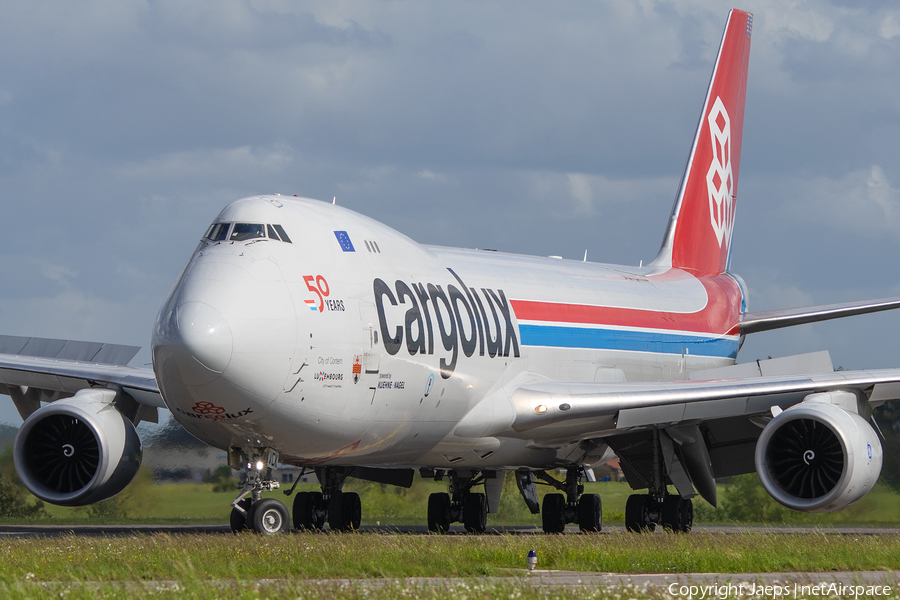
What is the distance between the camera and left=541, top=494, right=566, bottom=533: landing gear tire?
21.5 metres

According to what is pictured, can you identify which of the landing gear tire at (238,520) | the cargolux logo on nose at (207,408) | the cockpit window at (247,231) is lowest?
the landing gear tire at (238,520)

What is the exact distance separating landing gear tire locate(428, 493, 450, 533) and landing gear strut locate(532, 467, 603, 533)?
5.76 ft

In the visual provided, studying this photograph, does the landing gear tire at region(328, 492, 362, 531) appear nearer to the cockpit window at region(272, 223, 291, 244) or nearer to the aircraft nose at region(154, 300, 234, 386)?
the cockpit window at region(272, 223, 291, 244)

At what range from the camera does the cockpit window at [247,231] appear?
47.5ft

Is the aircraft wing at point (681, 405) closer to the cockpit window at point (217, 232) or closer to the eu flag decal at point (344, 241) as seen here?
the eu flag decal at point (344, 241)

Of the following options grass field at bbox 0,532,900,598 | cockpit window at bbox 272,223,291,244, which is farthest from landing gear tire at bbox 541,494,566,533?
cockpit window at bbox 272,223,291,244

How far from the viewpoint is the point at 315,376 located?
46.2 ft

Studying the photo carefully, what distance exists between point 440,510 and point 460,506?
40 centimetres

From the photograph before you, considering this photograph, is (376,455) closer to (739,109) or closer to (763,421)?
(763,421)

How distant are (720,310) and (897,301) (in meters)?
3.87

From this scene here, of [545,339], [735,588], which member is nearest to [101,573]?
[735,588]

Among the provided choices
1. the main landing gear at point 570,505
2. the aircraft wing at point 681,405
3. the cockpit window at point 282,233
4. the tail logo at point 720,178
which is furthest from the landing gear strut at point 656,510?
the tail logo at point 720,178

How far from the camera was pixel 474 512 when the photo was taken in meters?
21.6

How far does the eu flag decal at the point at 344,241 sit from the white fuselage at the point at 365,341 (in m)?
0.04
